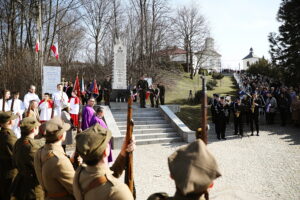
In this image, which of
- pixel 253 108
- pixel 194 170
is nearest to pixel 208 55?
pixel 253 108

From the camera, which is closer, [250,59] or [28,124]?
[28,124]

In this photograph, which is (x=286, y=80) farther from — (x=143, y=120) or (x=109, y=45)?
(x=109, y=45)

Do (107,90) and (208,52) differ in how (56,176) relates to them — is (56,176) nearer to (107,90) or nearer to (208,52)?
(107,90)

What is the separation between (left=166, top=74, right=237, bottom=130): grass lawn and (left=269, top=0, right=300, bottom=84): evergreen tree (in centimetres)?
647

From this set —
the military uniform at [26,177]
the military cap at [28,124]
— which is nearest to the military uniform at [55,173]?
the military uniform at [26,177]

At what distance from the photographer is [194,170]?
165 centimetres

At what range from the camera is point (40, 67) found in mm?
17203

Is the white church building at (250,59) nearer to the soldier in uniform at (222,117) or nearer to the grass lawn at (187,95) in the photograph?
the grass lawn at (187,95)

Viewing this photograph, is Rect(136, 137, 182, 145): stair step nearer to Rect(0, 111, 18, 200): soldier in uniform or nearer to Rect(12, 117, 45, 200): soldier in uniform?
Rect(0, 111, 18, 200): soldier in uniform

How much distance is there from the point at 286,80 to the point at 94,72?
21.1 meters

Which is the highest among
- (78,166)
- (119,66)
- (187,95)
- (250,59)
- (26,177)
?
(250,59)

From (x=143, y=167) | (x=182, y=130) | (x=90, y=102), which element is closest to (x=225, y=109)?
(x=182, y=130)

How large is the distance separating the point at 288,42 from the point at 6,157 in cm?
1822

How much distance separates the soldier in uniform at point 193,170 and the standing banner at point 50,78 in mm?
13054
